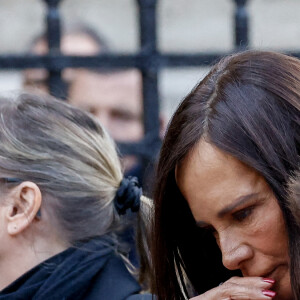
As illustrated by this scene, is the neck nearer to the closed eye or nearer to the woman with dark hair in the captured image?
the woman with dark hair

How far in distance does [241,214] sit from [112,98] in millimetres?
2407

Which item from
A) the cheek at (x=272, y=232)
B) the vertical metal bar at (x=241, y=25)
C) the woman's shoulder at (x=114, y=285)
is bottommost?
the woman's shoulder at (x=114, y=285)

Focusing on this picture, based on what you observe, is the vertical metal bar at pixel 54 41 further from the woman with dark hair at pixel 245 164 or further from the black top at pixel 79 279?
the woman with dark hair at pixel 245 164

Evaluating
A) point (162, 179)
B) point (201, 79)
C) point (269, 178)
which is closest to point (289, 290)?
point (269, 178)

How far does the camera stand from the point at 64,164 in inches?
124

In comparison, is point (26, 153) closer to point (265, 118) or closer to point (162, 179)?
point (162, 179)

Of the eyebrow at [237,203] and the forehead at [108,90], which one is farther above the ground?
the eyebrow at [237,203]

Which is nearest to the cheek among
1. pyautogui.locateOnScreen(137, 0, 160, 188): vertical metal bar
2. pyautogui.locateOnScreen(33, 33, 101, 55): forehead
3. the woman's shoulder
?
the woman's shoulder

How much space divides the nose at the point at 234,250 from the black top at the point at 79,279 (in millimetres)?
651

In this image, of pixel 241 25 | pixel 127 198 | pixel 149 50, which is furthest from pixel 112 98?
pixel 127 198

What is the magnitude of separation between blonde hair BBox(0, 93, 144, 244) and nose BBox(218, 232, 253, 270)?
844 millimetres

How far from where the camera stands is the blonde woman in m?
3.07

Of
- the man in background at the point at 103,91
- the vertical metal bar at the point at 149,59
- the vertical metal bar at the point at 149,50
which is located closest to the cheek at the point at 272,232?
the vertical metal bar at the point at 149,59

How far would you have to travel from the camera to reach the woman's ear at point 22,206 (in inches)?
122
